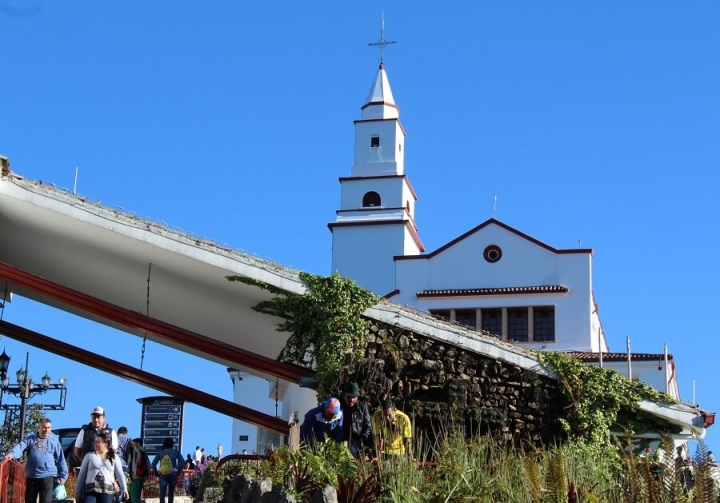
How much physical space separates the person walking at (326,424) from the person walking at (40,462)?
3037mm

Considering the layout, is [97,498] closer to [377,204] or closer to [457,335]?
[457,335]

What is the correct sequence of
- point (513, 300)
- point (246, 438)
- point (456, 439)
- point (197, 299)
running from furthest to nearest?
point (246, 438)
point (513, 300)
point (197, 299)
point (456, 439)

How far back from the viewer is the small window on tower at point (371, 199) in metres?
51.8

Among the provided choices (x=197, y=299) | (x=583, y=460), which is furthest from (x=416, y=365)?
(x=583, y=460)

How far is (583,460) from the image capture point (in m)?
11.1

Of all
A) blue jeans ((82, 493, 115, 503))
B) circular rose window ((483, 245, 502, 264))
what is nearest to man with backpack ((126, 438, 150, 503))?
blue jeans ((82, 493, 115, 503))

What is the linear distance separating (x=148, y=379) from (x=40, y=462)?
872 cm

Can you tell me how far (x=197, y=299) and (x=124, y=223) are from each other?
3181 millimetres

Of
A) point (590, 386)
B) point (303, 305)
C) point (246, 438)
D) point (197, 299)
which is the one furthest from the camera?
point (246, 438)

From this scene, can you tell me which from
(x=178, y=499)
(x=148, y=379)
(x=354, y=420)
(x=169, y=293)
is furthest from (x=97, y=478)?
(x=169, y=293)

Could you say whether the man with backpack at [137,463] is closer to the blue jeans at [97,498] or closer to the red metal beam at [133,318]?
the red metal beam at [133,318]

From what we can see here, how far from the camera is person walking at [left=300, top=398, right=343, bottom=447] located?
12641mm

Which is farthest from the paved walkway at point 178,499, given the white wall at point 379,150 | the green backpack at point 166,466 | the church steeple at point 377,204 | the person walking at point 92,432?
the white wall at point 379,150

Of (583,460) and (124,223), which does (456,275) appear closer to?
(124,223)
